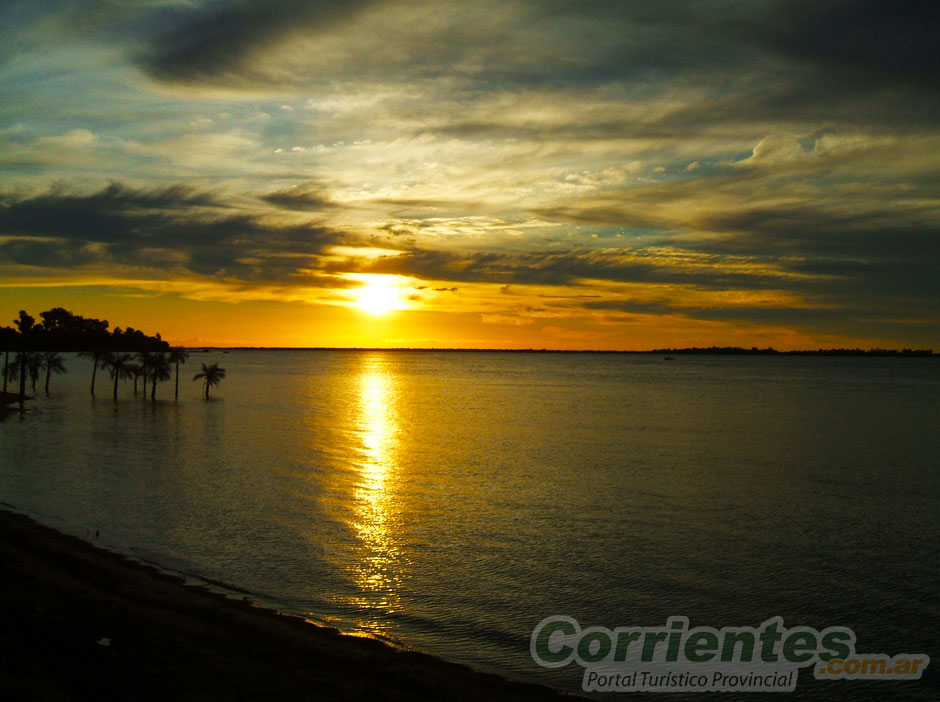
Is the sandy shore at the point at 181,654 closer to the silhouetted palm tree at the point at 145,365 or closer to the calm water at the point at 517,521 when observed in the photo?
the calm water at the point at 517,521

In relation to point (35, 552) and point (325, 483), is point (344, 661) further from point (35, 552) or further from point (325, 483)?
point (325, 483)

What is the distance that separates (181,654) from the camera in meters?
11.4

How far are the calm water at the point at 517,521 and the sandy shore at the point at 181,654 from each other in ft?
4.99

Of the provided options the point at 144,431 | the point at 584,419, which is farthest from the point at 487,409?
the point at 144,431

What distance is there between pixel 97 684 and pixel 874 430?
62.2 m

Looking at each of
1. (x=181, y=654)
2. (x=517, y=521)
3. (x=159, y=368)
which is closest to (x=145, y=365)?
(x=159, y=368)

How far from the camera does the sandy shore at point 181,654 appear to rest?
10.1 metres

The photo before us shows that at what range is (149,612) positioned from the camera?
1384 centimetres

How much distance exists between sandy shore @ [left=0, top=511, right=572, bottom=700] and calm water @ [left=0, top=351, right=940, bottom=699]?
1522 mm

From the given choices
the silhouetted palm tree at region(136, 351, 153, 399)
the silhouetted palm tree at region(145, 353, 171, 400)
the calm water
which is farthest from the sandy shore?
the silhouetted palm tree at region(136, 351, 153, 399)

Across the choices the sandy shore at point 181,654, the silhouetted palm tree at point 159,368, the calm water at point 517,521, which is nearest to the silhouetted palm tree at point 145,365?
the silhouetted palm tree at point 159,368

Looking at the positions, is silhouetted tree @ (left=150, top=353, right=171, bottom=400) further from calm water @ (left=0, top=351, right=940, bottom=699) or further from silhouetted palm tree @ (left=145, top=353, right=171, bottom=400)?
calm water @ (left=0, top=351, right=940, bottom=699)

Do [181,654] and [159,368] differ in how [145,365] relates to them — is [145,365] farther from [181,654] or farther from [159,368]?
[181,654]

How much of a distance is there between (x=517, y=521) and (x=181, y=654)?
50.0ft
